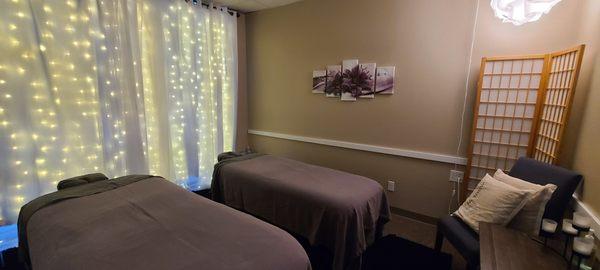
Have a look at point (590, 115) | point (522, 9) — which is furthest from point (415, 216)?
point (522, 9)

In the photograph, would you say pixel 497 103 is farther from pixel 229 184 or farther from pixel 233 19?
pixel 233 19

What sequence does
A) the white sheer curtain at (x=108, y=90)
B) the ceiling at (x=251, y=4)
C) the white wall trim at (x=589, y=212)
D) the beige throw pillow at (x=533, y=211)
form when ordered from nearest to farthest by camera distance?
the white wall trim at (x=589, y=212) < the beige throw pillow at (x=533, y=211) < the white sheer curtain at (x=108, y=90) < the ceiling at (x=251, y=4)

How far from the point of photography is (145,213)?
4.58 feet

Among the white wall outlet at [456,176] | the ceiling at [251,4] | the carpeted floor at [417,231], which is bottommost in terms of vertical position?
the carpeted floor at [417,231]

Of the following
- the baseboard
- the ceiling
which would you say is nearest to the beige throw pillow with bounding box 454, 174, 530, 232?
the baseboard

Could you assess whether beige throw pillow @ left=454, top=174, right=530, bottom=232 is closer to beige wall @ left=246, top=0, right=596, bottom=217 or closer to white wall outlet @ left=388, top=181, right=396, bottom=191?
beige wall @ left=246, top=0, right=596, bottom=217

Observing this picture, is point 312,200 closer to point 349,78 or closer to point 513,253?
point 513,253

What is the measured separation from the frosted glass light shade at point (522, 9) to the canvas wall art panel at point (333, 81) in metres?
1.46

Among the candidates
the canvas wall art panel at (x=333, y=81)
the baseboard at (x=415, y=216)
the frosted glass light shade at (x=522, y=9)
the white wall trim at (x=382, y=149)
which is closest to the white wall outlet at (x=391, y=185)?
the baseboard at (x=415, y=216)

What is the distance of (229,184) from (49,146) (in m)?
1.51

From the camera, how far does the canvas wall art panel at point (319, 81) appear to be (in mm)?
2986

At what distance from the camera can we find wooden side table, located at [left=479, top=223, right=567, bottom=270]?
1.14 metres

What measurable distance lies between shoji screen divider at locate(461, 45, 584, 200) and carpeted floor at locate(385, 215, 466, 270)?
0.46 meters

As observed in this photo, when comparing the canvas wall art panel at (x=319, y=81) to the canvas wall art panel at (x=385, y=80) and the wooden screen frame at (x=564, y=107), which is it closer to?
the canvas wall art panel at (x=385, y=80)
